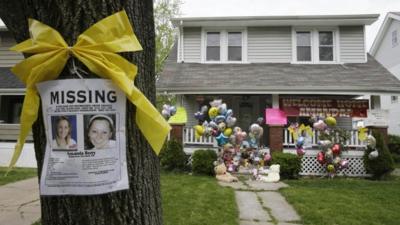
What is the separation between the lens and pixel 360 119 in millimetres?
13719

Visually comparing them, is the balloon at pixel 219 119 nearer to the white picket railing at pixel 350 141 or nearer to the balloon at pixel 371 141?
the white picket railing at pixel 350 141

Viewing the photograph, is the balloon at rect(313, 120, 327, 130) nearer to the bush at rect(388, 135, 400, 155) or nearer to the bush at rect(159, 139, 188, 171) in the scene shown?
the bush at rect(159, 139, 188, 171)

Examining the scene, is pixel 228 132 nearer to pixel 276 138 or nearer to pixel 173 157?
pixel 173 157

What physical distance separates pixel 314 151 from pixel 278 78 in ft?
10.5

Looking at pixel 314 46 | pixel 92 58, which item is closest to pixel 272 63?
pixel 314 46

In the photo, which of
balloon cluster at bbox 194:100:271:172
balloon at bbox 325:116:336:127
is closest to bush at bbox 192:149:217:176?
balloon cluster at bbox 194:100:271:172

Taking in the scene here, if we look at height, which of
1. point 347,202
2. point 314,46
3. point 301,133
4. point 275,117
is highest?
point 314,46

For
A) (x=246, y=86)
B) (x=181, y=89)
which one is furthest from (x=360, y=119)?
(x=181, y=89)

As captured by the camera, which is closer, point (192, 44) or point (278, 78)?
point (278, 78)

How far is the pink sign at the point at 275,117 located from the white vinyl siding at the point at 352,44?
13.0 ft

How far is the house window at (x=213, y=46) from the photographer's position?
15.3 m

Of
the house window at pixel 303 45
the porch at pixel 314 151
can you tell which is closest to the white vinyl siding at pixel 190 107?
the porch at pixel 314 151

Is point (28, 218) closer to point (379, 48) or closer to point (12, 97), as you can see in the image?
point (12, 97)

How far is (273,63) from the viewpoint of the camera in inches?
594
